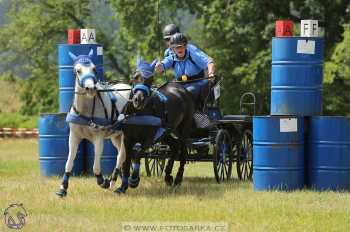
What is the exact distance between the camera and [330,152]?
12523mm

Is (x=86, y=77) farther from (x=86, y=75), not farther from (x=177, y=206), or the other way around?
(x=177, y=206)

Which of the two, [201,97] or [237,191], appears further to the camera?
[201,97]

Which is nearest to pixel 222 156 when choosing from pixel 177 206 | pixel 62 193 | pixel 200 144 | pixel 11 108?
pixel 200 144

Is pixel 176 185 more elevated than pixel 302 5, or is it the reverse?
pixel 302 5

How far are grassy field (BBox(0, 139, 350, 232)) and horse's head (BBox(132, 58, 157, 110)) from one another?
1154 mm

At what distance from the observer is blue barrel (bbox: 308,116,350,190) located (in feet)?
40.8

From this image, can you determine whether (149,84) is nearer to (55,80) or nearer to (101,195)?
(101,195)

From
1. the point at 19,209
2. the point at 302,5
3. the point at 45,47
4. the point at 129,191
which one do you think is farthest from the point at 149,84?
the point at 45,47

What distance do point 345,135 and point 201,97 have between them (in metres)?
2.21

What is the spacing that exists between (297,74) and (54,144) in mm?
4092

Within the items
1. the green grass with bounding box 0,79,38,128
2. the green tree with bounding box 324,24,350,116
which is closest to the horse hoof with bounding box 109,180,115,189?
the green tree with bounding box 324,24,350,116

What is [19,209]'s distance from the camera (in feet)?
34.0

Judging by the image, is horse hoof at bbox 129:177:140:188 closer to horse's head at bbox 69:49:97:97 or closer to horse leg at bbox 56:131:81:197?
horse leg at bbox 56:131:81:197

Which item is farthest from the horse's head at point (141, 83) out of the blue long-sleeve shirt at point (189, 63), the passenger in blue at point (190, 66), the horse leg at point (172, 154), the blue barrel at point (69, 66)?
the blue barrel at point (69, 66)
